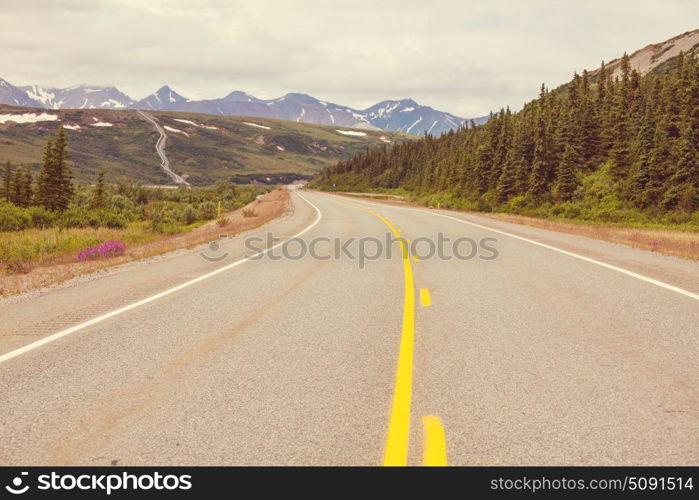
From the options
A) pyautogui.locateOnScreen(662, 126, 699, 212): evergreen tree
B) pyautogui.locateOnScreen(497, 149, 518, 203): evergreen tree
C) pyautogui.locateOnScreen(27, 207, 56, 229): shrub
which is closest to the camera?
pyautogui.locateOnScreen(27, 207, 56, 229): shrub

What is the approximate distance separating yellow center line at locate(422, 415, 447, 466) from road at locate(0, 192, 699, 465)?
0.05ft

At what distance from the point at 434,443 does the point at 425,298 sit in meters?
4.25

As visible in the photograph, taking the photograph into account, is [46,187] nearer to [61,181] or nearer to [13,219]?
[61,181]

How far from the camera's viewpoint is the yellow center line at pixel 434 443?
273 centimetres

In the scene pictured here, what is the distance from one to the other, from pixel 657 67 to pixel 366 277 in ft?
454

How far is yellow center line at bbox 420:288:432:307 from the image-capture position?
265 inches

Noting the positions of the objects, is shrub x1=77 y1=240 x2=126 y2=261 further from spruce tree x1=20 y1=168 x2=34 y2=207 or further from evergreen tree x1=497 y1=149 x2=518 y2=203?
evergreen tree x1=497 y1=149 x2=518 y2=203

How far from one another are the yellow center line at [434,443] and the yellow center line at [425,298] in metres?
3.52

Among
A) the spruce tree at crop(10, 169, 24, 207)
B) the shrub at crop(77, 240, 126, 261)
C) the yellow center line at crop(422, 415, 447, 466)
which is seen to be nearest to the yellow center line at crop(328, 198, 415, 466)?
the yellow center line at crop(422, 415, 447, 466)
